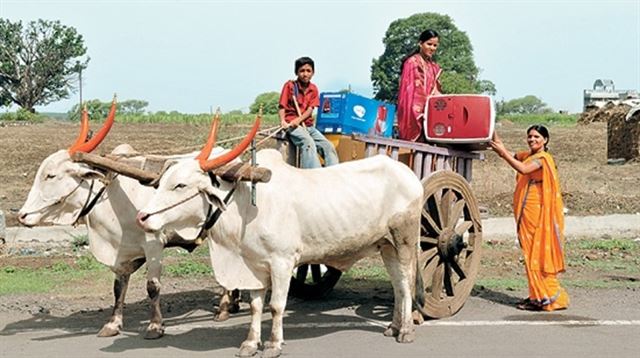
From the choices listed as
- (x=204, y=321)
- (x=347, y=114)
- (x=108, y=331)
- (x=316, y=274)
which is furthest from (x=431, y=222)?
(x=108, y=331)

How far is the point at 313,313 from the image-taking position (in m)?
7.91

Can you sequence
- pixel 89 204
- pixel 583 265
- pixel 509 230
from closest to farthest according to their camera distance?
pixel 89 204, pixel 583 265, pixel 509 230

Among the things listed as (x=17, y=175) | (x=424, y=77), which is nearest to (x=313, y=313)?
(x=424, y=77)

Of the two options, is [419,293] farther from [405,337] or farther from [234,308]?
[234,308]

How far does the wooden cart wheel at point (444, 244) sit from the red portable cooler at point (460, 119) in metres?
0.40

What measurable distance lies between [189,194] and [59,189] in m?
1.39

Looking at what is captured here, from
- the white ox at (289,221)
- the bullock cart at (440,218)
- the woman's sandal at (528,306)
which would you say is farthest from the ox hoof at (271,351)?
the woman's sandal at (528,306)

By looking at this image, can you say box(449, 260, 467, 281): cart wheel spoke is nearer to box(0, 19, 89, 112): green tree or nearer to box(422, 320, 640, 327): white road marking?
box(422, 320, 640, 327): white road marking

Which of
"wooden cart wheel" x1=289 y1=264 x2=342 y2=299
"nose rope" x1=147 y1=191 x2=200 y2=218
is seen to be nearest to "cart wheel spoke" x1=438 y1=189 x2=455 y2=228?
"wooden cart wheel" x1=289 y1=264 x2=342 y2=299

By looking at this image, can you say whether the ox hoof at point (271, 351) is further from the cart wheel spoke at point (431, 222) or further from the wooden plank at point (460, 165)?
the wooden plank at point (460, 165)

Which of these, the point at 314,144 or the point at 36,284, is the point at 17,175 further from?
the point at 314,144

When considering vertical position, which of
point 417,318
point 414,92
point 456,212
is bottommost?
point 417,318

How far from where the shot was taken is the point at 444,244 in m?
7.65

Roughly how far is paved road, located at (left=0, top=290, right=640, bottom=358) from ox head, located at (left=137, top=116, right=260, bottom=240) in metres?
1.08
